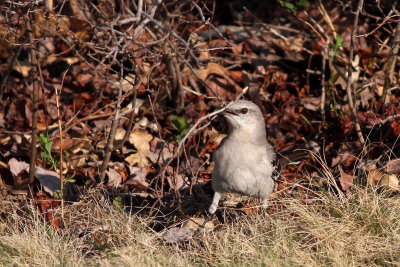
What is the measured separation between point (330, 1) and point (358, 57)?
103 cm

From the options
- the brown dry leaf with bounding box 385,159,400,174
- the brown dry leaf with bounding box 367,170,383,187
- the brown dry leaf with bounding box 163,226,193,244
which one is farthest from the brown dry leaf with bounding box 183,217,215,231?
the brown dry leaf with bounding box 385,159,400,174

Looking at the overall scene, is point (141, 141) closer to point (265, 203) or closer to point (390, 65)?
point (265, 203)

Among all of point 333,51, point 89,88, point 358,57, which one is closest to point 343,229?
point 333,51

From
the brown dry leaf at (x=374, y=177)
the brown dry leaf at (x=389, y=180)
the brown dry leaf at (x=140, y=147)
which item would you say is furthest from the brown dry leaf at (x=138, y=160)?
the brown dry leaf at (x=389, y=180)

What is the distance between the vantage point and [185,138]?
16.7ft

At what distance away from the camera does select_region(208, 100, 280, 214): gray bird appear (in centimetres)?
550

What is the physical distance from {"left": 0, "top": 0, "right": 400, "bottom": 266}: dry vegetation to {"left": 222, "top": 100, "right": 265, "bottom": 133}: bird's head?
4.7 inches

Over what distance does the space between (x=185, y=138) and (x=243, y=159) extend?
643 millimetres

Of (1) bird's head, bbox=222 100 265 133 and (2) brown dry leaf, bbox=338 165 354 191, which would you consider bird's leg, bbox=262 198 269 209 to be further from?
(2) brown dry leaf, bbox=338 165 354 191

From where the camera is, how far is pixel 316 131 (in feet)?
23.0

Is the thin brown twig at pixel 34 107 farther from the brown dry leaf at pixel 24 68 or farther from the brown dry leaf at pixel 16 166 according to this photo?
the brown dry leaf at pixel 24 68

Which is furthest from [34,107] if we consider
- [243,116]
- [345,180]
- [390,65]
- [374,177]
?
[390,65]

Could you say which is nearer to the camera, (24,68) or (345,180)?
(345,180)

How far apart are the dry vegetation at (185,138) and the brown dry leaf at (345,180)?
2 centimetres
